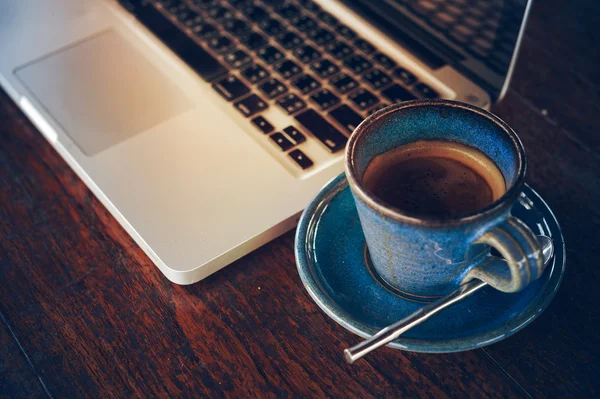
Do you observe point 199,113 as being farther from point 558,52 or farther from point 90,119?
point 558,52

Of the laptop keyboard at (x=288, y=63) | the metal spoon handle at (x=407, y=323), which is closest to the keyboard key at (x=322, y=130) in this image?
the laptop keyboard at (x=288, y=63)

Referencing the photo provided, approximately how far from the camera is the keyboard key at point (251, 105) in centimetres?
64

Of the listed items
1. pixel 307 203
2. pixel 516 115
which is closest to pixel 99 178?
pixel 307 203

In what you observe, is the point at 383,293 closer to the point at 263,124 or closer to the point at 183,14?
the point at 263,124

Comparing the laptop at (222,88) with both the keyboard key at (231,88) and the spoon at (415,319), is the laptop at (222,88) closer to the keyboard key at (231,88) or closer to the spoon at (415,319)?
the keyboard key at (231,88)

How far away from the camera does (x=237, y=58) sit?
700mm

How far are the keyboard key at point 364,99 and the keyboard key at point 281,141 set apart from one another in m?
0.09

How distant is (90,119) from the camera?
652 millimetres

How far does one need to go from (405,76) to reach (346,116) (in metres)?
0.09

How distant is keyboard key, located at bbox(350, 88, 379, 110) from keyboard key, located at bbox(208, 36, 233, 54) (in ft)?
0.57

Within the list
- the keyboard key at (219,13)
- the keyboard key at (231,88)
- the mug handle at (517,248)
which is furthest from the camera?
the keyboard key at (219,13)

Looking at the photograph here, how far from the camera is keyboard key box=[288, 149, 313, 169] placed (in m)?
0.58

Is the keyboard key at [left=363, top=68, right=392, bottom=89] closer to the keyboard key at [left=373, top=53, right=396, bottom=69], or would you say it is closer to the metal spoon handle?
the keyboard key at [left=373, top=53, right=396, bottom=69]

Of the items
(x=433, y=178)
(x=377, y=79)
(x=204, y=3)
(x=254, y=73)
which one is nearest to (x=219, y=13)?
(x=204, y=3)
